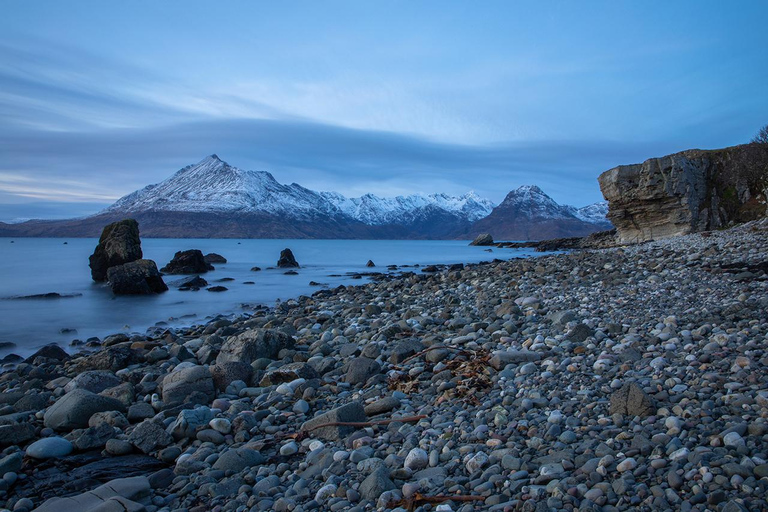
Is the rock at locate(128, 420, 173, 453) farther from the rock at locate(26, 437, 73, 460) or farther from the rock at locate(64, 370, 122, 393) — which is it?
the rock at locate(64, 370, 122, 393)

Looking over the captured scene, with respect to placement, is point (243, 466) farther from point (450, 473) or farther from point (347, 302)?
point (347, 302)

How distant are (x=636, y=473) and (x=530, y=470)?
25.5 inches

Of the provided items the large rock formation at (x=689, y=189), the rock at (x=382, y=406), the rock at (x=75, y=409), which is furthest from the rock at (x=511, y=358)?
the large rock formation at (x=689, y=189)

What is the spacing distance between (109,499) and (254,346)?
400 centimetres

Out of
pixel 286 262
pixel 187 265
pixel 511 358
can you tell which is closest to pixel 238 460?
pixel 511 358

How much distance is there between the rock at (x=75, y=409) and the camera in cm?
530

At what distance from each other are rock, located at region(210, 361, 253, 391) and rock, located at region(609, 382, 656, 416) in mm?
4452

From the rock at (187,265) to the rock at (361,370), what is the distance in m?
31.1

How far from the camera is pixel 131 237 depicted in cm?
2802

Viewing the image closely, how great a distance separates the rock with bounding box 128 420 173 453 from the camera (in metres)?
4.76

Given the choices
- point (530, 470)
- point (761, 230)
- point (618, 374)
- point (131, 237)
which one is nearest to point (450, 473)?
point (530, 470)

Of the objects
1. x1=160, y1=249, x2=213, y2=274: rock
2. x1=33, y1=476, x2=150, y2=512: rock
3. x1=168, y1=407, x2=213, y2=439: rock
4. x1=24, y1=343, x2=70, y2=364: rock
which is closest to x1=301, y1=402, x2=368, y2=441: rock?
x1=168, y1=407, x2=213, y2=439: rock

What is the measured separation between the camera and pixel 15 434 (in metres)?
4.97

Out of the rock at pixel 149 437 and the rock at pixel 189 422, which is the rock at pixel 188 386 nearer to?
the rock at pixel 189 422
